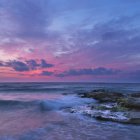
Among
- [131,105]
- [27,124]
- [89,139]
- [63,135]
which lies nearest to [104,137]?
[89,139]

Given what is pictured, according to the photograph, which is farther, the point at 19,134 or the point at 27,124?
the point at 27,124

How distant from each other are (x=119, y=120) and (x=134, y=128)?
8.39 ft

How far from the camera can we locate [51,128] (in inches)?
590

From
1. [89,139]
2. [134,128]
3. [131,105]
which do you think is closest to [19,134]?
[89,139]

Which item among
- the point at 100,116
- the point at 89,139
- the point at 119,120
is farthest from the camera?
the point at 100,116

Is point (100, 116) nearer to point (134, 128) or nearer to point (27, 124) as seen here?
point (134, 128)

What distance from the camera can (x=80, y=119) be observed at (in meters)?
18.3

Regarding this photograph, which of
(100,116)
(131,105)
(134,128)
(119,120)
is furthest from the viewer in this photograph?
(131,105)

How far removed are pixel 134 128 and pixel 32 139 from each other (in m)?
6.50

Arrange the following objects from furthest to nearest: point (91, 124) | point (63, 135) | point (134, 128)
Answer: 1. point (91, 124)
2. point (134, 128)
3. point (63, 135)

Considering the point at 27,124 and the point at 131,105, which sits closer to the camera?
the point at 27,124

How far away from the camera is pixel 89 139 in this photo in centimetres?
1242

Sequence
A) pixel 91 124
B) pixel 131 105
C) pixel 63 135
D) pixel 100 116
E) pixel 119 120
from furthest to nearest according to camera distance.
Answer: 1. pixel 131 105
2. pixel 100 116
3. pixel 119 120
4. pixel 91 124
5. pixel 63 135

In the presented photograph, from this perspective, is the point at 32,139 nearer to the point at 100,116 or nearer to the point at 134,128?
the point at 134,128
